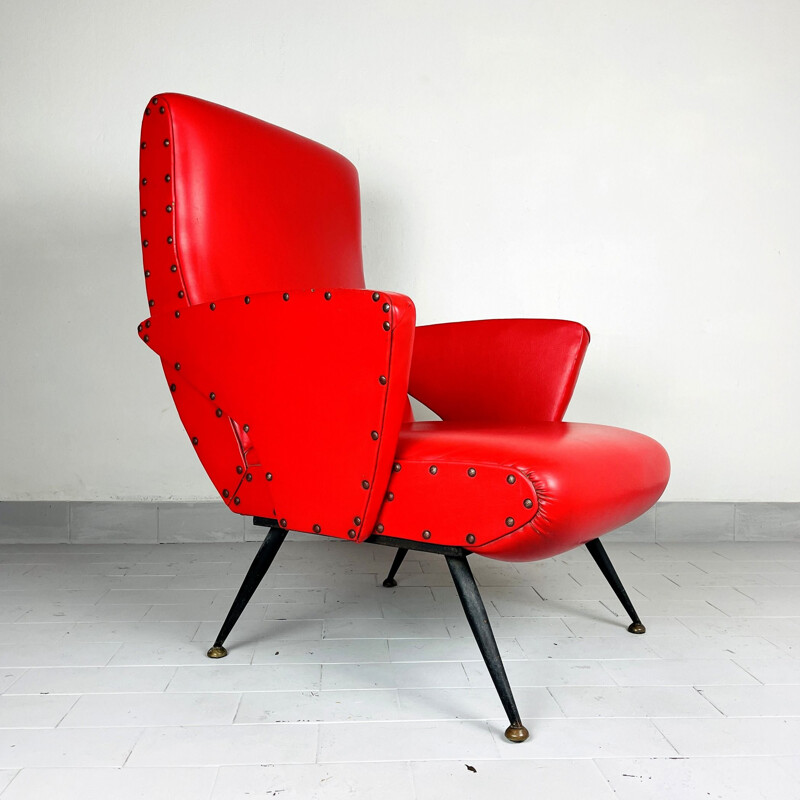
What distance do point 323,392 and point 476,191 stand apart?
1440mm

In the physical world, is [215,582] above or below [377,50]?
below

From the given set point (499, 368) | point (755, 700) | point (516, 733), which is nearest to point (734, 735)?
point (755, 700)

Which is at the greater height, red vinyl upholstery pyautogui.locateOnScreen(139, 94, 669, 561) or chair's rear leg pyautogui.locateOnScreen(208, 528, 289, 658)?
red vinyl upholstery pyautogui.locateOnScreen(139, 94, 669, 561)

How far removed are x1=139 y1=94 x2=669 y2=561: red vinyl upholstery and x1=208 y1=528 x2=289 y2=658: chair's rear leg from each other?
0.09 metres

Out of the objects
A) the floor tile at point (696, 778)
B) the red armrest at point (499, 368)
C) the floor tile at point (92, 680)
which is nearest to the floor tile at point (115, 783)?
the floor tile at point (92, 680)

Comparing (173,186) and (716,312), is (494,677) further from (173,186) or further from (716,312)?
(716,312)

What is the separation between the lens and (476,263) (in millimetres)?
2434

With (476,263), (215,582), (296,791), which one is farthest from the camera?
(476,263)

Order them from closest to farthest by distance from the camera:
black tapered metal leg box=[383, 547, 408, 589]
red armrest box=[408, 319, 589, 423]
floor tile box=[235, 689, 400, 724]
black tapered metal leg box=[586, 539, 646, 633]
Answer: floor tile box=[235, 689, 400, 724]
black tapered metal leg box=[586, 539, 646, 633]
red armrest box=[408, 319, 589, 423]
black tapered metal leg box=[383, 547, 408, 589]

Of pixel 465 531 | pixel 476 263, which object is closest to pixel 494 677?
pixel 465 531

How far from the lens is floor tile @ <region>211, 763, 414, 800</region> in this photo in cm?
97

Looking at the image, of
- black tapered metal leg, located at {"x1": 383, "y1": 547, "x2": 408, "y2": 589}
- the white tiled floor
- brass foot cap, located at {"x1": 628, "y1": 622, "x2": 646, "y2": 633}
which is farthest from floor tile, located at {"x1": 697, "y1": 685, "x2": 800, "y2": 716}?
black tapered metal leg, located at {"x1": 383, "y1": 547, "x2": 408, "y2": 589}

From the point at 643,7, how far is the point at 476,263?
932 millimetres

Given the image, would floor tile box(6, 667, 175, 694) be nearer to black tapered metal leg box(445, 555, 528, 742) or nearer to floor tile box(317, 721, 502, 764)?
floor tile box(317, 721, 502, 764)
